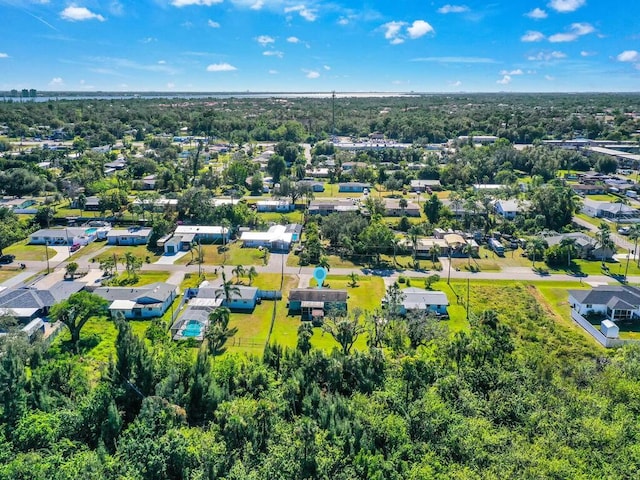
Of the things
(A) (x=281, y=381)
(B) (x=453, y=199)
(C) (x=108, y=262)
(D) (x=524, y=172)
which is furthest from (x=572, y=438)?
(D) (x=524, y=172)

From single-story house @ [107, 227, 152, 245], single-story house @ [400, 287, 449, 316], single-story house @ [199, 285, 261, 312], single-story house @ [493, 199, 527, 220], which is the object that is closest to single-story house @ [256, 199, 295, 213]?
single-story house @ [107, 227, 152, 245]

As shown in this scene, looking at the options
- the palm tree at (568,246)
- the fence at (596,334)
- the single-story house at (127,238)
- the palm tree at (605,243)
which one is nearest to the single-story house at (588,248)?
the palm tree at (605,243)

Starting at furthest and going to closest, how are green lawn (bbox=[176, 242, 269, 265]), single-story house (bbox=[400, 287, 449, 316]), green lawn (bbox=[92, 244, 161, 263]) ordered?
green lawn (bbox=[92, 244, 161, 263]) → green lawn (bbox=[176, 242, 269, 265]) → single-story house (bbox=[400, 287, 449, 316])

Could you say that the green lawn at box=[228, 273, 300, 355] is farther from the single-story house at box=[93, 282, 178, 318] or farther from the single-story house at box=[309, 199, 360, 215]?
the single-story house at box=[309, 199, 360, 215]

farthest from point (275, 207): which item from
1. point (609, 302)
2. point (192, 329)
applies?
point (609, 302)

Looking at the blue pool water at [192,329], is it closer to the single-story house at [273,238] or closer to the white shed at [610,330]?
the single-story house at [273,238]

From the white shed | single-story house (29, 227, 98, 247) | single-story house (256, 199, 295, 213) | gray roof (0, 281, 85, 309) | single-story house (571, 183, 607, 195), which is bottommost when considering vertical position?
the white shed

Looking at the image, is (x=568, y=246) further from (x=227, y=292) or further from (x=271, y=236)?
(x=227, y=292)

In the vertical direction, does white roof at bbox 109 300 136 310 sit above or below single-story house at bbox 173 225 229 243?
below
